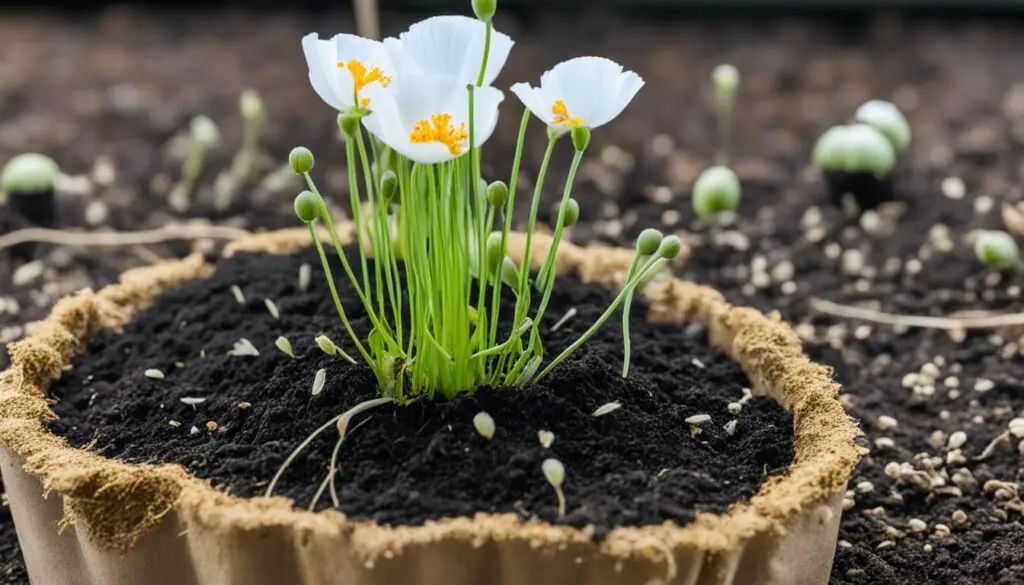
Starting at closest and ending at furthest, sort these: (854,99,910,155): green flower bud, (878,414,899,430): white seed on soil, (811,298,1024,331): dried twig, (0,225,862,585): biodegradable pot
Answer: (0,225,862,585): biodegradable pot
(878,414,899,430): white seed on soil
(811,298,1024,331): dried twig
(854,99,910,155): green flower bud

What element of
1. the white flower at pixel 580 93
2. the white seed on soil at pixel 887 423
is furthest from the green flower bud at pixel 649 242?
the white seed on soil at pixel 887 423

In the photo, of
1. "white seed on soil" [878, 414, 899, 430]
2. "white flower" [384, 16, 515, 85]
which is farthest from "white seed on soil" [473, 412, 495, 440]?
"white seed on soil" [878, 414, 899, 430]

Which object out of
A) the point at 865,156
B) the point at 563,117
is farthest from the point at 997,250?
the point at 563,117

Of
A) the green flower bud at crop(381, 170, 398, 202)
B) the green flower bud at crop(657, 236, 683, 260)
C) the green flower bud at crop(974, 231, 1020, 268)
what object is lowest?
the green flower bud at crop(974, 231, 1020, 268)

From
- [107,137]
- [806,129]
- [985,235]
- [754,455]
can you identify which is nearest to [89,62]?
[107,137]

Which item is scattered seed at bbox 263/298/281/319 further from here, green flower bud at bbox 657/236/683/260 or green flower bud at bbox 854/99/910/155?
green flower bud at bbox 854/99/910/155

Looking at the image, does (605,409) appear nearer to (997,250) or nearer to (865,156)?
(997,250)
